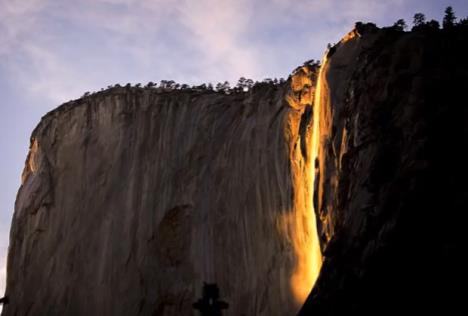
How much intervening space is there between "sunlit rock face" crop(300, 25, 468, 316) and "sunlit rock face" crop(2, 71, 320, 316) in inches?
140

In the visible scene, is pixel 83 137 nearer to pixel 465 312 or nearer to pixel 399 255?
pixel 399 255

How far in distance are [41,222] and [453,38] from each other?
2131 centimetres

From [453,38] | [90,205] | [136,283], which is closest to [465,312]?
[453,38]

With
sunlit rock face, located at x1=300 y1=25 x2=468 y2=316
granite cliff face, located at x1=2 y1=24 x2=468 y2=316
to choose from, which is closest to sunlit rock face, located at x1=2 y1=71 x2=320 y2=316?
granite cliff face, located at x1=2 y1=24 x2=468 y2=316

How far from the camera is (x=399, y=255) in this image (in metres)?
17.8

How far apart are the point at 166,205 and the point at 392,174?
15.8 metres

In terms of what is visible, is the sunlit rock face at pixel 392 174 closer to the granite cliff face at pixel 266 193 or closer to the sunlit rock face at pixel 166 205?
the granite cliff face at pixel 266 193

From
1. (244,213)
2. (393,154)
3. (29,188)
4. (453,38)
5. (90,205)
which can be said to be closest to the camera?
(393,154)

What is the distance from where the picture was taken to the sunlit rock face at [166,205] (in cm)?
2964

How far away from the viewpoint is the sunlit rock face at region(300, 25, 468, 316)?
17156 mm

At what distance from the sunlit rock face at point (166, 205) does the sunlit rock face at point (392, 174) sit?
3557 mm

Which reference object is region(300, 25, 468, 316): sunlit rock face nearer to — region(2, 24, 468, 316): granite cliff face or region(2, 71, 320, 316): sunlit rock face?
region(2, 24, 468, 316): granite cliff face

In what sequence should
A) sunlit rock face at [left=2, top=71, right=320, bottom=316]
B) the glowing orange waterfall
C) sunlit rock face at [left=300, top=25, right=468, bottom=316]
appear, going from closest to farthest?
sunlit rock face at [left=300, top=25, right=468, bottom=316] < the glowing orange waterfall < sunlit rock face at [left=2, top=71, right=320, bottom=316]

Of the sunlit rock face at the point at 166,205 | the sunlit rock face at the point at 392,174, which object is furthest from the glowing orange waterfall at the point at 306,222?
the sunlit rock face at the point at 392,174
